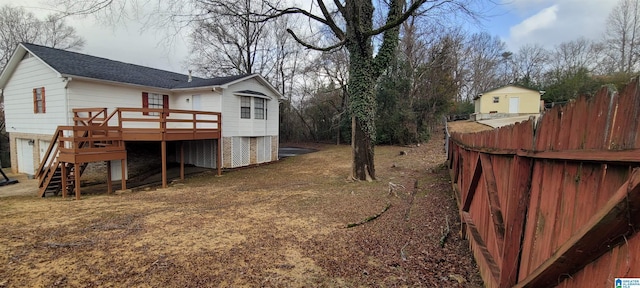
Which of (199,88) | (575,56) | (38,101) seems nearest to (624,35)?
(575,56)

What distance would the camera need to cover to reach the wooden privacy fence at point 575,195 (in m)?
1.00

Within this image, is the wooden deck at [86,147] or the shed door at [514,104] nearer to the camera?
the wooden deck at [86,147]

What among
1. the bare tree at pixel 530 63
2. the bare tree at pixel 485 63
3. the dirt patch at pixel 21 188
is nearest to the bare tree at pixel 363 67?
the dirt patch at pixel 21 188

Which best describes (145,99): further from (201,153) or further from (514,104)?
(514,104)

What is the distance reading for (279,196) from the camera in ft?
27.2

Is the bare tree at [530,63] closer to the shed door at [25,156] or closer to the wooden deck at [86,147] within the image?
the wooden deck at [86,147]

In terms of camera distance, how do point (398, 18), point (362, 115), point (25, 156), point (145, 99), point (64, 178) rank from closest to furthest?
point (398, 18) < point (64, 178) < point (362, 115) < point (145, 99) < point (25, 156)

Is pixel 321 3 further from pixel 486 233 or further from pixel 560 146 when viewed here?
pixel 560 146

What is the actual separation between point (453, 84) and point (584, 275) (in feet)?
86.5

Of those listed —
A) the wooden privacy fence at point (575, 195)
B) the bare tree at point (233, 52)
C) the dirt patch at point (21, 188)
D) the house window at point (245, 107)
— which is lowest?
the dirt patch at point (21, 188)

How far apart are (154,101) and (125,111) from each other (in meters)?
4.73

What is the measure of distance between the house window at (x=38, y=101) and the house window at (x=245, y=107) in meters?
8.43

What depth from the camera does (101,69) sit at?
13406 millimetres

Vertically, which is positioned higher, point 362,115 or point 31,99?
point 31,99
